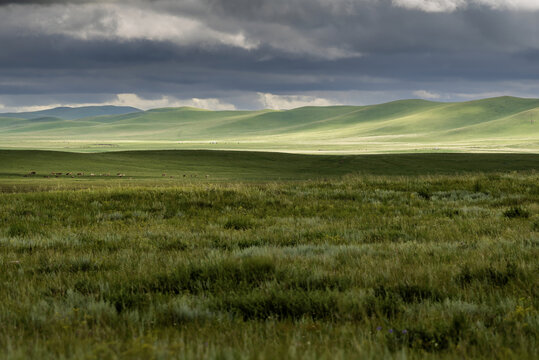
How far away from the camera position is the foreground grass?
13.6 feet

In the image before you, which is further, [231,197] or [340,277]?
[231,197]

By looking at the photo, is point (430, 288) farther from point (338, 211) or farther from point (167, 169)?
point (167, 169)

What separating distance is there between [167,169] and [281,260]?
57985 millimetres

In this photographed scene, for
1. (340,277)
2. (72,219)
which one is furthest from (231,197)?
(340,277)

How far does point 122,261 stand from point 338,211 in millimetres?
8322

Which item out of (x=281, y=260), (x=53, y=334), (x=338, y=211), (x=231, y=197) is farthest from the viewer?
(x=231, y=197)

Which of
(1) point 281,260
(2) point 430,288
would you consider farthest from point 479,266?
(1) point 281,260

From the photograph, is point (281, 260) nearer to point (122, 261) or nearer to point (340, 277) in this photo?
point (340, 277)

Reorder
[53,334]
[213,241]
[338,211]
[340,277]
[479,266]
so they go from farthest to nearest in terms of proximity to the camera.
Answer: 1. [338,211]
2. [213,241]
3. [479,266]
4. [340,277]
5. [53,334]

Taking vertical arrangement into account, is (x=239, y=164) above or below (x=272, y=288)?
above

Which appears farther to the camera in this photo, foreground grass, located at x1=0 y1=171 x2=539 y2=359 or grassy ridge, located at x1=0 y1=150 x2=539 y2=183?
grassy ridge, located at x1=0 y1=150 x2=539 y2=183

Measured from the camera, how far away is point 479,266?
6.78 meters

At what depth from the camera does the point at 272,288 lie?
5816 millimetres

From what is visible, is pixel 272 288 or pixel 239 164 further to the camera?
pixel 239 164
